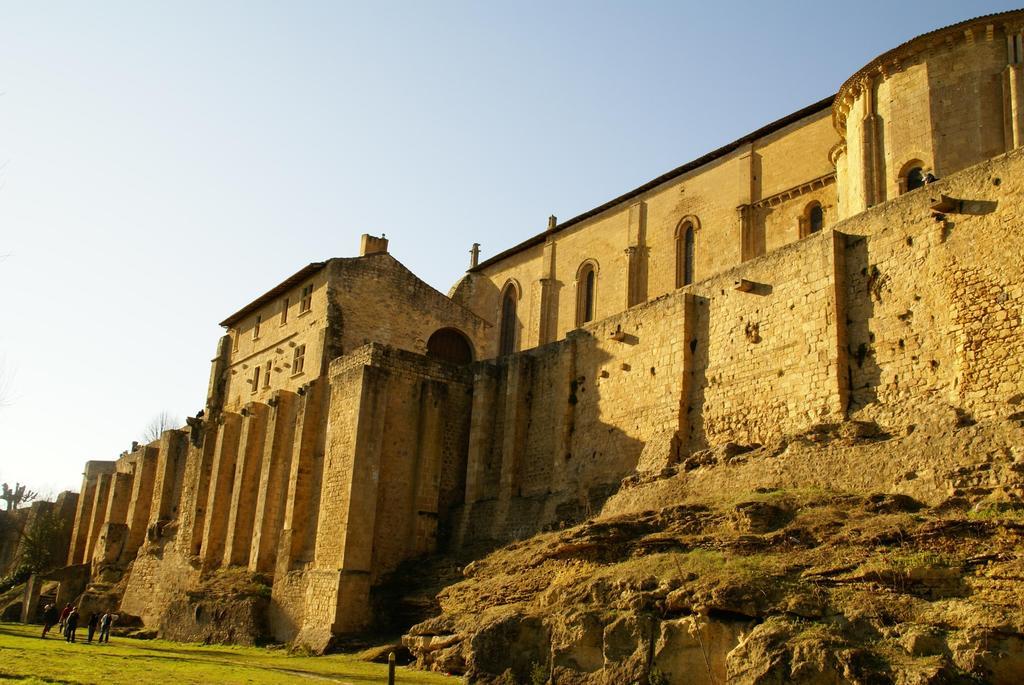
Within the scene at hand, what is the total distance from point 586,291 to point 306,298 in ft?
34.2

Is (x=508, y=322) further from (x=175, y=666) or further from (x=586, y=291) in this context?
(x=175, y=666)

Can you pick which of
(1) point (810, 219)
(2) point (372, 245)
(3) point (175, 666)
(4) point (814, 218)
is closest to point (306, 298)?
(2) point (372, 245)

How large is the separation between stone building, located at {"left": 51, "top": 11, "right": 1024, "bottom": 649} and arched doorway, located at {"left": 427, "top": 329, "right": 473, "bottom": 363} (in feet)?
0.40

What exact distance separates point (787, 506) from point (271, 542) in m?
19.1

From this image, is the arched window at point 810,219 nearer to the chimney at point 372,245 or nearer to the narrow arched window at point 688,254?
the narrow arched window at point 688,254

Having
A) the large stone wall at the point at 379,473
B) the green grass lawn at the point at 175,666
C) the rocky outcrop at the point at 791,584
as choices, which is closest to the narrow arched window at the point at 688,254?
the large stone wall at the point at 379,473

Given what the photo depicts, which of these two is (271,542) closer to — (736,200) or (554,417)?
(554,417)

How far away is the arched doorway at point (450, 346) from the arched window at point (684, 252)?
7671 mm

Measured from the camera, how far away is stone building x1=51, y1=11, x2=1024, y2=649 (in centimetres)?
1802

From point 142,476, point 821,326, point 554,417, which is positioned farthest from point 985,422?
point 142,476

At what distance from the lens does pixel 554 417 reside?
26281mm

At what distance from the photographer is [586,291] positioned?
38.2 metres

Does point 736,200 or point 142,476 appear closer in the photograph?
point 736,200

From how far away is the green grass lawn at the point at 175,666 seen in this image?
52.7 ft
